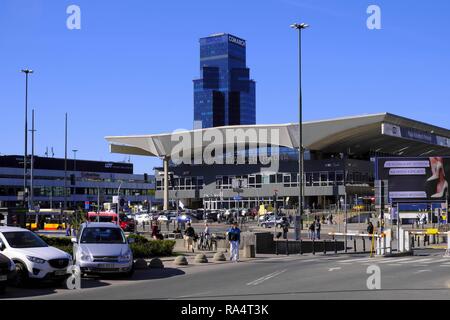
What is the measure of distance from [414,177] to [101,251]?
3392 cm

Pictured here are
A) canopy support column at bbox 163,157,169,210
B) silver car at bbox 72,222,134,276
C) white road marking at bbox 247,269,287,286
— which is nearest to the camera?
white road marking at bbox 247,269,287,286

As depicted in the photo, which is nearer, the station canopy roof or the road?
the road

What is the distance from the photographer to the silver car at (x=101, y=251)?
19.1 meters

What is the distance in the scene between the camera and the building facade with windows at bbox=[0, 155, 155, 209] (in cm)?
12900

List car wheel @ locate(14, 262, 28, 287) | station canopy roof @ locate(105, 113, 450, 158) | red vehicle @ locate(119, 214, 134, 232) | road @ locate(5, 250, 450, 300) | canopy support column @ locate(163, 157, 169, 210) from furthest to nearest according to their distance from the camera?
canopy support column @ locate(163, 157, 169, 210) < station canopy roof @ locate(105, 113, 450, 158) < red vehicle @ locate(119, 214, 134, 232) < car wheel @ locate(14, 262, 28, 287) < road @ locate(5, 250, 450, 300)

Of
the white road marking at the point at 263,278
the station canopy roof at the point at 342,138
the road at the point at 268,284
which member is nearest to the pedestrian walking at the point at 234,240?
the road at the point at 268,284

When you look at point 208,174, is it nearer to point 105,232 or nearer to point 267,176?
point 267,176

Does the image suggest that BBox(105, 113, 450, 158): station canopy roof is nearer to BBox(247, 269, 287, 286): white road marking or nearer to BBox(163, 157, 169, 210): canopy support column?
BBox(163, 157, 169, 210): canopy support column

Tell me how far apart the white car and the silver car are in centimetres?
120

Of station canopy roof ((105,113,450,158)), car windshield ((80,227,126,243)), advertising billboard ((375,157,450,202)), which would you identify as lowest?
car windshield ((80,227,126,243))

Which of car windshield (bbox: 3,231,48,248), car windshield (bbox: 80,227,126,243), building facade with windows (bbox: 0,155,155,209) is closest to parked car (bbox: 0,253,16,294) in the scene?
car windshield (bbox: 3,231,48,248)

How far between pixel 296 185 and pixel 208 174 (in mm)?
16942
